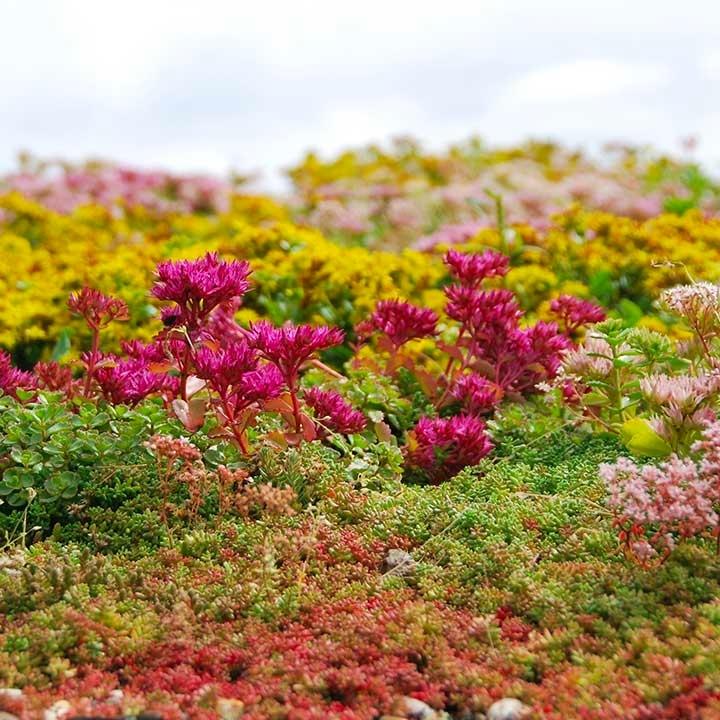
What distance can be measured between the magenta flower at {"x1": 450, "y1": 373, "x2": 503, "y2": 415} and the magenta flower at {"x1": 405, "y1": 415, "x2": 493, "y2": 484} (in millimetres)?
205

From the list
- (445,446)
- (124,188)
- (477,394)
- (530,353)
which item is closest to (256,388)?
(445,446)

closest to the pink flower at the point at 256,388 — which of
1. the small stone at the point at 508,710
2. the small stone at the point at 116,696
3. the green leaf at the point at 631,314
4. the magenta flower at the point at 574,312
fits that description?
the small stone at the point at 116,696

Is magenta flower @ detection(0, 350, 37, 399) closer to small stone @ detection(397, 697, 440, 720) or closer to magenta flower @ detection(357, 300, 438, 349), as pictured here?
magenta flower @ detection(357, 300, 438, 349)

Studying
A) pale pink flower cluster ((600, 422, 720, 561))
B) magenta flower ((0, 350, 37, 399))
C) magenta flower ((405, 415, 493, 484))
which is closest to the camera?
pale pink flower cluster ((600, 422, 720, 561))

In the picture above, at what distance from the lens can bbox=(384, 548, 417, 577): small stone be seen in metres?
3.33

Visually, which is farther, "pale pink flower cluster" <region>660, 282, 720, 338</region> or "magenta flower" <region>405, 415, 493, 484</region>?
"magenta flower" <region>405, 415, 493, 484</region>

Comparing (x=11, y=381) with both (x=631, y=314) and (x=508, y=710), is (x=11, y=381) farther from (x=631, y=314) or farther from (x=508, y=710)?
(x=631, y=314)

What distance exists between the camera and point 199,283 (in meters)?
3.62

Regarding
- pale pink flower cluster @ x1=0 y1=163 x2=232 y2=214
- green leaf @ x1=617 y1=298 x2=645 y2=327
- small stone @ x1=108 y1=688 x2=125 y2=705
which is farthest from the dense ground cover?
pale pink flower cluster @ x1=0 y1=163 x2=232 y2=214

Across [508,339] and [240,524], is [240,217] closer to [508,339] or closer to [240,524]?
[508,339]

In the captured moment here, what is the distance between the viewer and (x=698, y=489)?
3051 mm

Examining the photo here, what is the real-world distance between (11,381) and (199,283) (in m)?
1.08

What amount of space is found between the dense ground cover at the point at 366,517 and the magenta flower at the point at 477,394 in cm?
1

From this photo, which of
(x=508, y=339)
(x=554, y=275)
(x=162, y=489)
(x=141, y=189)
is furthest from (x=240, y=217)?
(x=162, y=489)
